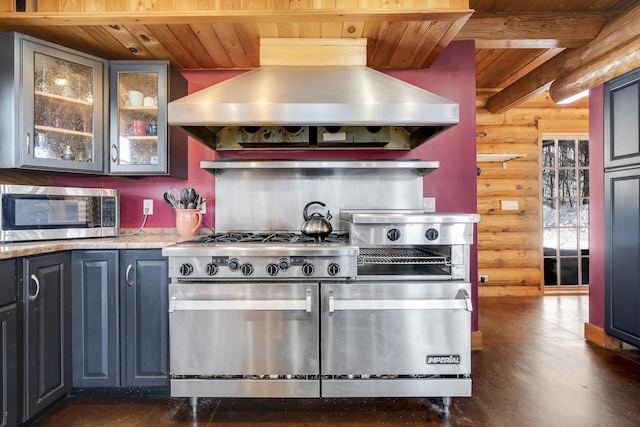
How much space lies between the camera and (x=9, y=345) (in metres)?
1.50

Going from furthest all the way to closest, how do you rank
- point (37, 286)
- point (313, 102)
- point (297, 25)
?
point (297, 25), point (313, 102), point (37, 286)

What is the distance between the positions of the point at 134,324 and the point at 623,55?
11.6ft

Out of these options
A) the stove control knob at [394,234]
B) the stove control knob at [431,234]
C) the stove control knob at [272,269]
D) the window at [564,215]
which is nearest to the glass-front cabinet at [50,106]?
the stove control knob at [272,269]

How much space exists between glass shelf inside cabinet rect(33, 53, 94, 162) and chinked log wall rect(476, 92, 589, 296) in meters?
4.07

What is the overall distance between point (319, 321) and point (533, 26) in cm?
263

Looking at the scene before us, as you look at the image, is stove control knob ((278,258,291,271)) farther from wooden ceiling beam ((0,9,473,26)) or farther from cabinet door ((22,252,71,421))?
wooden ceiling beam ((0,9,473,26))

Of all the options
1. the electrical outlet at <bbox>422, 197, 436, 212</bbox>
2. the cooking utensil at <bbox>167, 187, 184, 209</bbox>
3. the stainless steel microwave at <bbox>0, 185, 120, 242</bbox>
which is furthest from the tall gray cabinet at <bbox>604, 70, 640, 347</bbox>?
the stainless steel microwave at <bbox>0, 185, 120, 242</bbox>

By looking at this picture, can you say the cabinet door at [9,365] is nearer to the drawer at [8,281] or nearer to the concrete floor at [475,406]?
the drawer at [8,281]

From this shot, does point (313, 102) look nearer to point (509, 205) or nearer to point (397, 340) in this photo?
point (397, 340)

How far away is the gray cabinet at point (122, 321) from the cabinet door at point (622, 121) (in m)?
3.13

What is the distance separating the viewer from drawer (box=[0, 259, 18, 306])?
58.0 inches

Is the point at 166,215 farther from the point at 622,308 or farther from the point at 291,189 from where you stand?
the point at 622,308

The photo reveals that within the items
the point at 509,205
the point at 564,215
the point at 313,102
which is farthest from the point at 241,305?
the point at 564,215

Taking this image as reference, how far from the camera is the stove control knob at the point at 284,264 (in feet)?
5.61
